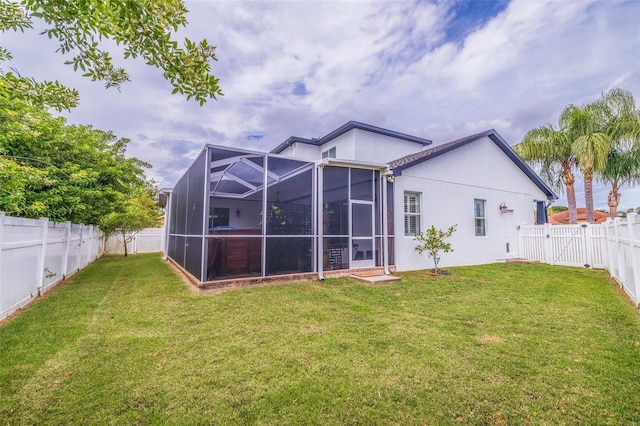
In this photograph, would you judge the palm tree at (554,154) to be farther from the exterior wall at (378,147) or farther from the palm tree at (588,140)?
the exterior wall at (378,147)

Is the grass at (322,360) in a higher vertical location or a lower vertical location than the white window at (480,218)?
lower

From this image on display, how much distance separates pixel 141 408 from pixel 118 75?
8.64ft

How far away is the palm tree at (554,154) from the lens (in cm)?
1291

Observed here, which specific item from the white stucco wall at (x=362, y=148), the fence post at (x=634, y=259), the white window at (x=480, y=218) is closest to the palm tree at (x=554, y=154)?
the white window at (x=480, y=218)

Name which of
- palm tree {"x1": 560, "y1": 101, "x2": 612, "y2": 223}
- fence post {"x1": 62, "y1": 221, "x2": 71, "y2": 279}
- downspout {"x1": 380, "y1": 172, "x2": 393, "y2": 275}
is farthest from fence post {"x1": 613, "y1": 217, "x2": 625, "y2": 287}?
fence post {"x1": 62, "y1": 221, "x2": 71, "y2": 279}

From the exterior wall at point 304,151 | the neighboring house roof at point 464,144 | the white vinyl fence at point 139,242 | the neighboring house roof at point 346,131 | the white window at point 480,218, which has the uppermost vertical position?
the neighboring house roof at point 346,131

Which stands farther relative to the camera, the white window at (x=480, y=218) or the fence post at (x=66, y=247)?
the white window at (x=480, y=218)

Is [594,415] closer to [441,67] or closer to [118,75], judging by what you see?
[118,75]

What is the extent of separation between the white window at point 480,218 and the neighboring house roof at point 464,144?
8.11ft

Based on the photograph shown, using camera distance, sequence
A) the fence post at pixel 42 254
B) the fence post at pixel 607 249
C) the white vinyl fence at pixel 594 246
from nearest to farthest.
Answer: the white vinyl fence at pixel 594 246 → the fence post at pixel 42 254 → the fence post at pixel 607 249

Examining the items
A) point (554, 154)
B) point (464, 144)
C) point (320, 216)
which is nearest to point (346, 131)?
point (464, 144)

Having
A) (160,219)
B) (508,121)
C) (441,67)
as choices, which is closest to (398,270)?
(441,67)

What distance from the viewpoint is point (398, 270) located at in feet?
29.3

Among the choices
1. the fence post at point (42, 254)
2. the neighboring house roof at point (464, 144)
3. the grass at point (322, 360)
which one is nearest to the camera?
the grass at point (322, 360)
